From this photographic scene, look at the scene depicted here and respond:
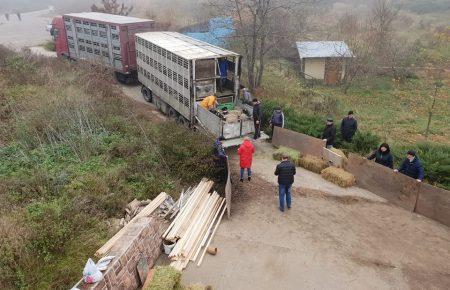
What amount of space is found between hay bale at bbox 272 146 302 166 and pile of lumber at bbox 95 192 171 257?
15.2 ft

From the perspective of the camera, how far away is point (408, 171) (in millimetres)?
10062

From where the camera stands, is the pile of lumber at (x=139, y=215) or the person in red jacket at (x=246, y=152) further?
the person in red jacket at (x=246, y=152)

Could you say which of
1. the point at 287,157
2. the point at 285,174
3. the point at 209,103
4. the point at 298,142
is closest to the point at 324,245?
the point at 285,174

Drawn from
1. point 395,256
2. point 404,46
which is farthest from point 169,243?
point 404,46

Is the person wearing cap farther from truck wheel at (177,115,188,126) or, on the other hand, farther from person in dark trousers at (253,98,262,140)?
truck wheel at (177,115,188,126)

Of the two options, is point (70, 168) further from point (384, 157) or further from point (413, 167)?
point (413, 167)

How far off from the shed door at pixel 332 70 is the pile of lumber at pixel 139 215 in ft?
61.1

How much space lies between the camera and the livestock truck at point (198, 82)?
1330 cm

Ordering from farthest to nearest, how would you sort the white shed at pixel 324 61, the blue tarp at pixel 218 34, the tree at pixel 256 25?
the white shed at pixel 324 61
the blue tarp at pixel 218 34
the tree at pixel 256 25

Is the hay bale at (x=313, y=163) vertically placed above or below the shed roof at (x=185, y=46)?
below

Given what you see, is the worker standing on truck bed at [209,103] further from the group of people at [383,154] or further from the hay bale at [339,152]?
the hay bale at [339,152]

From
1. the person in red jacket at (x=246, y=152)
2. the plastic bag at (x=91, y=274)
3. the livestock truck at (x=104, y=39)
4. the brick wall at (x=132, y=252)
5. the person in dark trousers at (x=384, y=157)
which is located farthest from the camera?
the livestock truck at (x=104, y=39)

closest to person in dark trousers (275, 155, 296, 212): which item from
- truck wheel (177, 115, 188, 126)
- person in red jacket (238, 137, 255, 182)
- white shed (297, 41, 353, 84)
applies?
person in red jacket (238, 137, 255, 182)

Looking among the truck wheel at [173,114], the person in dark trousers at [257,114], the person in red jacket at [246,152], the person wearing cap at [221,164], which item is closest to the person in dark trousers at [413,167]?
the person in red jacket at [246,152]
